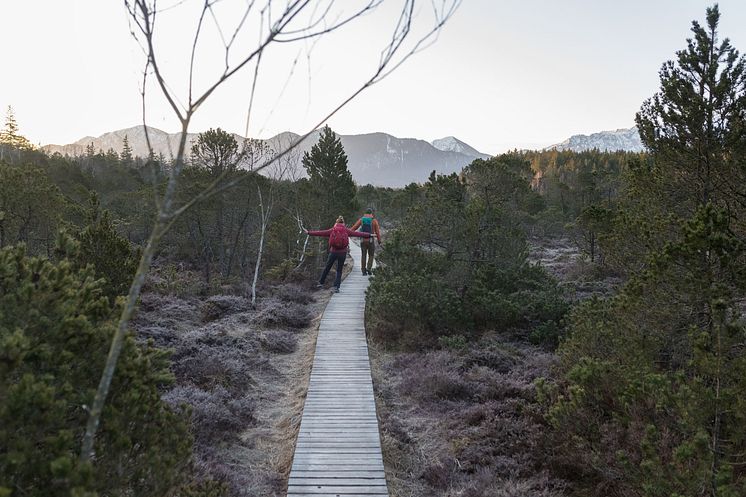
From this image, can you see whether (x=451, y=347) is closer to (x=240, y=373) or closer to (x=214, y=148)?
(x=240, y=373)

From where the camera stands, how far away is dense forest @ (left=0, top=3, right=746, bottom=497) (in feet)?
9.21

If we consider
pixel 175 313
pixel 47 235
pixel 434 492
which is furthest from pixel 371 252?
pixel 434 492

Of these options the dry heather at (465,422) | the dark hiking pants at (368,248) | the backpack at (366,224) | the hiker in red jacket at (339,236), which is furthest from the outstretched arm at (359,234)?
the dry heather at (465,422)

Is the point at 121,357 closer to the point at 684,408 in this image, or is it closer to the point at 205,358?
the point at 684,408

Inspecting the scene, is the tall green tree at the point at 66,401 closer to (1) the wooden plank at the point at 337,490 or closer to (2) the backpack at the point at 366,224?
(1) the wooden plank at the point at 337,490

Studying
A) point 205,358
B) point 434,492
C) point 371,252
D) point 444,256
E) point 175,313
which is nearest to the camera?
point 434,492

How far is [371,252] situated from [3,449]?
14752 millimetres

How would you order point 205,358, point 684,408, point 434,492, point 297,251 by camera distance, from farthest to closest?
1. point 297,251
2. point 205,358
3. point 434,492
4. point 684,408

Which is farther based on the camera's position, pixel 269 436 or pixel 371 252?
pixel 371 252

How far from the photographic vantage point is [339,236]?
44.1 feet

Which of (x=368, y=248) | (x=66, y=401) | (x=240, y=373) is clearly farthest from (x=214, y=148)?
(x=66, y=401)

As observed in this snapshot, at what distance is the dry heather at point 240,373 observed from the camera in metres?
5.96

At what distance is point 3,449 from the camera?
2.53m

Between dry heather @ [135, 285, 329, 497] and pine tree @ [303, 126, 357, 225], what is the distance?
19.8ft
